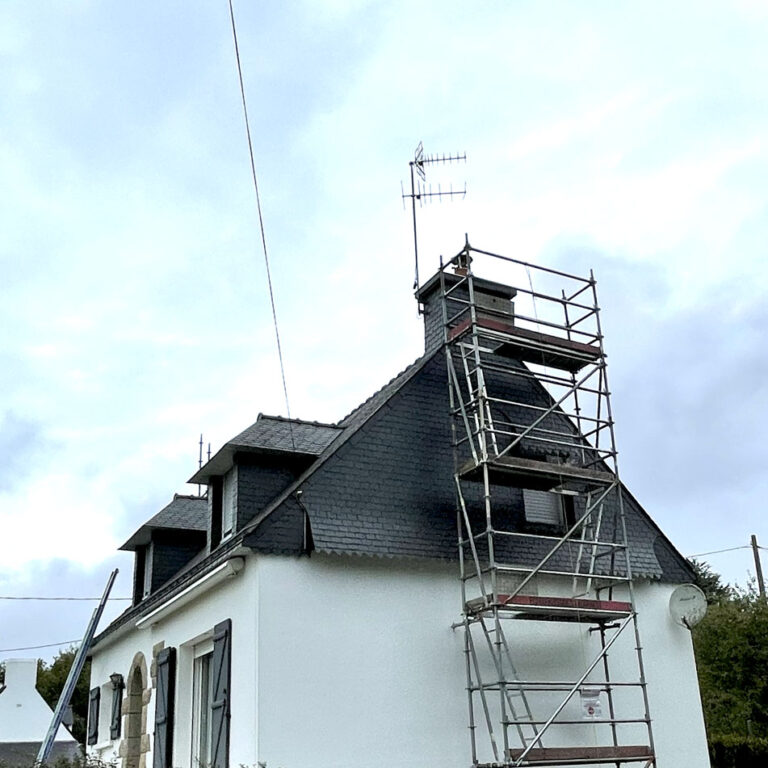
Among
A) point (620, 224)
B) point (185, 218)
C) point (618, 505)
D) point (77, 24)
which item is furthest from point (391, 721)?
point (77, 24)

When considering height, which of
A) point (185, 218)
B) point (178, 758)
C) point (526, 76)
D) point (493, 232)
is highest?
point (493, 232)

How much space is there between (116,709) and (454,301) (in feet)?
28.8

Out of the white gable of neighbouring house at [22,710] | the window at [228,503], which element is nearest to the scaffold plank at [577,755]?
the window at [228,503]

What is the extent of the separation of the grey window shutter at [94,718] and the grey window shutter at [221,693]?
288 inches

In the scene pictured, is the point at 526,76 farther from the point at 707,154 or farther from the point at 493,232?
the point at 493,232

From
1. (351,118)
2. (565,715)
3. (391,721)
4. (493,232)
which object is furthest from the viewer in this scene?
Result: (493,232)

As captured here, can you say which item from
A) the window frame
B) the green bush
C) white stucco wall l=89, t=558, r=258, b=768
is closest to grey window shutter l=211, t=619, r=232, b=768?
white stucco wall l=89, t=558, r=258, b=768

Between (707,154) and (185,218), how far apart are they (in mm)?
5954

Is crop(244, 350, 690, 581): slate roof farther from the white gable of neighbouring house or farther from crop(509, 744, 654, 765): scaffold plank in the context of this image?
the white gable of neighbouring house

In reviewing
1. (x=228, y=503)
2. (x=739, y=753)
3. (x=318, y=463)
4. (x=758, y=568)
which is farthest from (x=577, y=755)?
(x=758, y=568)

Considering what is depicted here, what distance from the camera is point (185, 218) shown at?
9430mm

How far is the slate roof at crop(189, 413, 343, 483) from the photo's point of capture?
39.2 ft

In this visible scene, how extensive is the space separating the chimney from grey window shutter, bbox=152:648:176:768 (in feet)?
18.5

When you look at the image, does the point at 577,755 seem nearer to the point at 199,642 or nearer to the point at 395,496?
the point at 395,496
